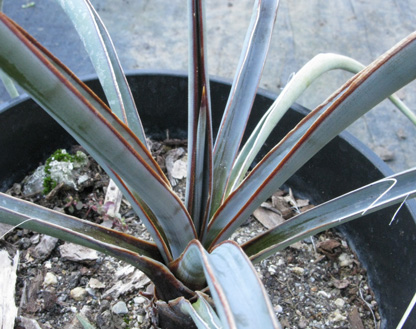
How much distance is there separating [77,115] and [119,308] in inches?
23.0

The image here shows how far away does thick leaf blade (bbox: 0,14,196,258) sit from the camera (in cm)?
35

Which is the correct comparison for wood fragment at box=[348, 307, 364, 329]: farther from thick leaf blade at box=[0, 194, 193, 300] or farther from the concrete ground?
the concrete ground

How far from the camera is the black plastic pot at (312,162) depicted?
33.4 inches

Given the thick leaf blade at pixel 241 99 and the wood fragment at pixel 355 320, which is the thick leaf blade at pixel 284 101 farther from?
the wood fragment at pixel 355 320

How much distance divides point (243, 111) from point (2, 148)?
1.99ft

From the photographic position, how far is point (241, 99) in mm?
732

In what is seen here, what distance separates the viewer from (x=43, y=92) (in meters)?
0.38

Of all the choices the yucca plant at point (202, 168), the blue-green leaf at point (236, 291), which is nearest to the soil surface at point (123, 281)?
the yucca plant at point (202, 168)

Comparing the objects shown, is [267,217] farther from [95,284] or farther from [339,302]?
[95,284]

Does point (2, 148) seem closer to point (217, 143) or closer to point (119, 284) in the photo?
point (119, 284)

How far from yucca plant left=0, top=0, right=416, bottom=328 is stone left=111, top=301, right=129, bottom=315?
7.2 inches

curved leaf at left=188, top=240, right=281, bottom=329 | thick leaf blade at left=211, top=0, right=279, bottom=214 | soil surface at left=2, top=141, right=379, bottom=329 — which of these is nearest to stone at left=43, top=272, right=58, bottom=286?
soil surface at left=2, top=141, right=379, bottom=329

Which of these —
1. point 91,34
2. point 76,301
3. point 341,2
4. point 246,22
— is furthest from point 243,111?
point 341,2

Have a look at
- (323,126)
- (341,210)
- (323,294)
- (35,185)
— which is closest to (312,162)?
(323,294)
